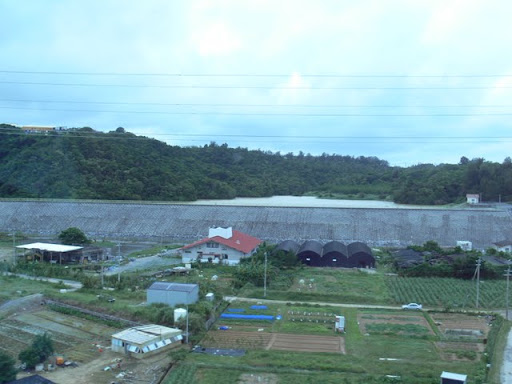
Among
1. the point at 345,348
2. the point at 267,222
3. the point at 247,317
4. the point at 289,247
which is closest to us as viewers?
the point at 345,348

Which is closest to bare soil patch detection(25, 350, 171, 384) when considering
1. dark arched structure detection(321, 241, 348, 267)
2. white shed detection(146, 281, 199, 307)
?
white shed detection(146, 281, 199, 307)

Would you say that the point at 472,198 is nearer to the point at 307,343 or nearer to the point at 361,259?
the point at 361,259

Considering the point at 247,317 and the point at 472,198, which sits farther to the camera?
the point at 472,198

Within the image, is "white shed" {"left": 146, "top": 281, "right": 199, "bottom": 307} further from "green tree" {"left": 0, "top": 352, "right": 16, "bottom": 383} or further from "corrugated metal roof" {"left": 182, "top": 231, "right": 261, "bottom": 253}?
"corrugated metal roof" {"left": 182, "top": 231, "right": 261, "bottom": 253}

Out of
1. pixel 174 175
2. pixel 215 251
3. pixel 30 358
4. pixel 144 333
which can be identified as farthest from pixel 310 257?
pixel 174 175

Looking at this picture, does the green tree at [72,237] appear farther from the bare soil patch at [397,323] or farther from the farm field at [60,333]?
the bare soil patch at [397,323]
